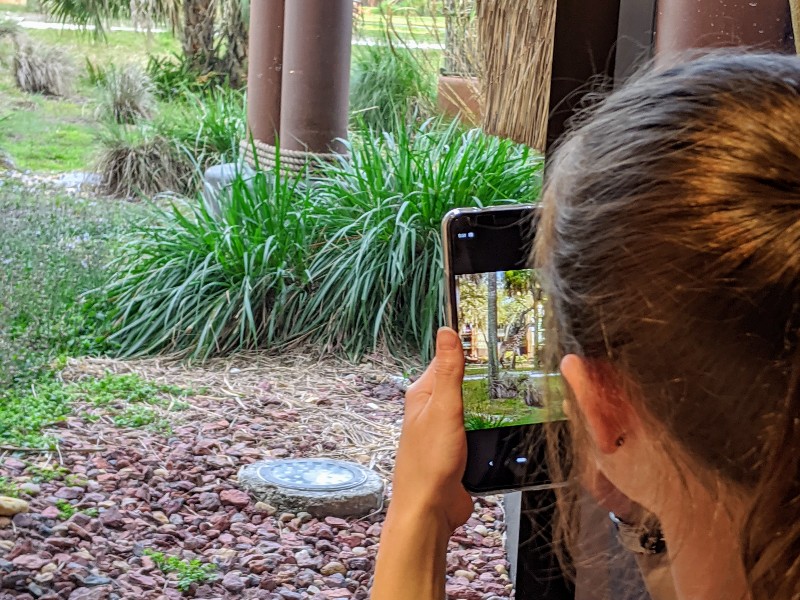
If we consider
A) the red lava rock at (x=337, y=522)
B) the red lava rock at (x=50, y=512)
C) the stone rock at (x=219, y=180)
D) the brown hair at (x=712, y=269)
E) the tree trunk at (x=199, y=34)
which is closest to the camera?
the brown hair at (x=712, y=269)

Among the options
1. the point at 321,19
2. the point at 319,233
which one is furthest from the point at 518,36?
the point at 321,19

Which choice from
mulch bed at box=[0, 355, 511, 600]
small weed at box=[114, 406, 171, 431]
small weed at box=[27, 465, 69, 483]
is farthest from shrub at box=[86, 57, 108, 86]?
small weed at box=[27, 465, 69, 483]

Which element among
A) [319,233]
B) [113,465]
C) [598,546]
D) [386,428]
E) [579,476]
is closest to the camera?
[579,476]

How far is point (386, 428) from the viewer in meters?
2.16

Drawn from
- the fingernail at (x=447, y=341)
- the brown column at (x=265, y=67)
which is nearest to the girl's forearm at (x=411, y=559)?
the fingernail at (x=447, y=341)

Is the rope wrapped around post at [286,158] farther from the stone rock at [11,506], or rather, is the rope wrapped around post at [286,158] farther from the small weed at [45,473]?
the stone rock at [11,506]

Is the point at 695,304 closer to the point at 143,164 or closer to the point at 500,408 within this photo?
the point at 500,408

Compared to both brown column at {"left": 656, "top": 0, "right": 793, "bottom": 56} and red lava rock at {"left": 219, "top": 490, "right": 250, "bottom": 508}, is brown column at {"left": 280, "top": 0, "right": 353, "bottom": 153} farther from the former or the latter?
brown column at {"left": 656, "top": 0, "right": 793, "bottom": 56}

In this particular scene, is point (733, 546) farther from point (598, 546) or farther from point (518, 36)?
point (518, 36)

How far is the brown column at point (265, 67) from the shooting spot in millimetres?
3645

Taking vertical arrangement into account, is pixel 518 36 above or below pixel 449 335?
above

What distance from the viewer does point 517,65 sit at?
111 cm

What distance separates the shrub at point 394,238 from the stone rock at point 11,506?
41.6 inches

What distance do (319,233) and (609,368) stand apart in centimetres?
235
